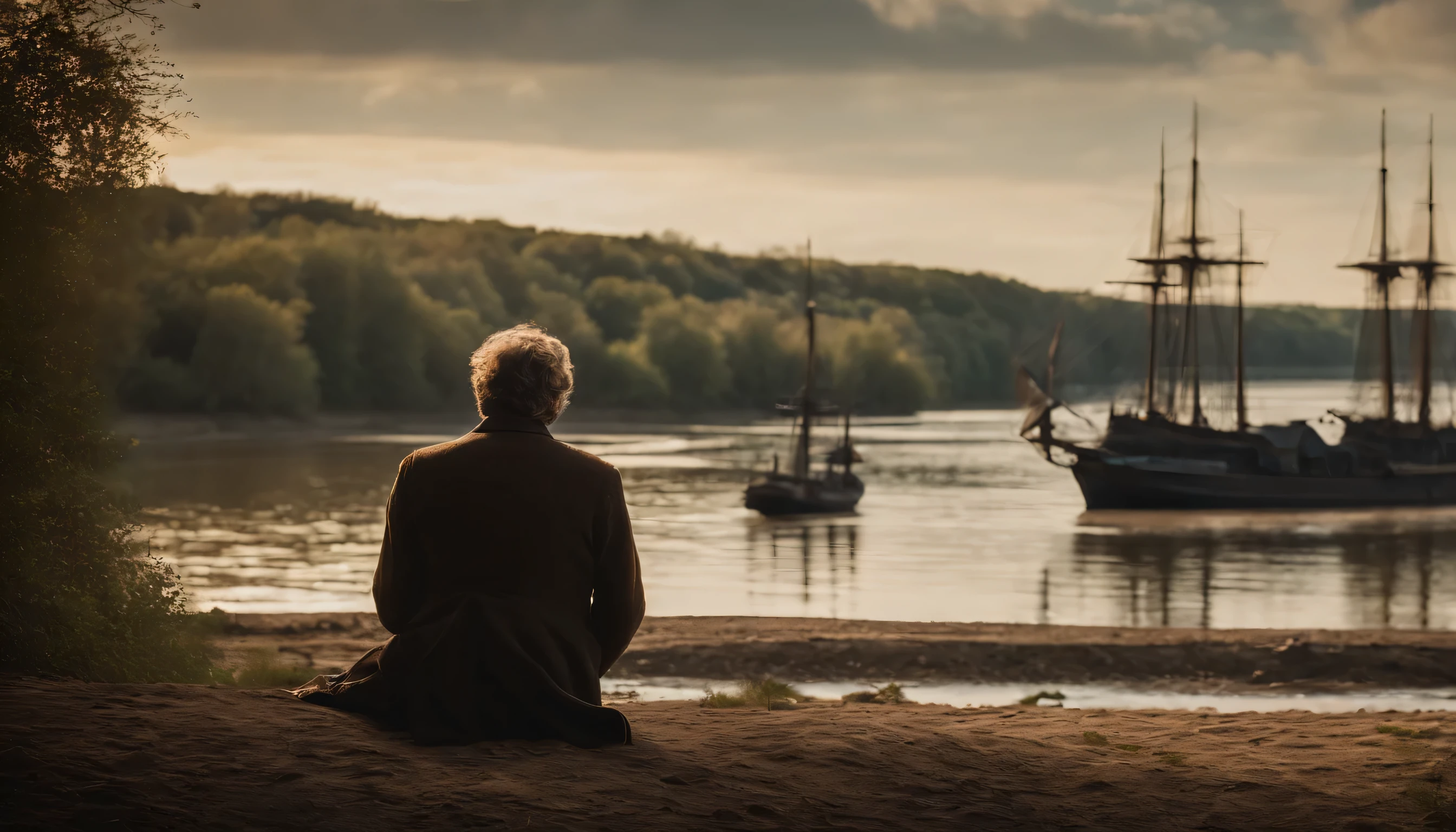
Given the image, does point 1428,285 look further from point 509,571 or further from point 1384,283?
point 509,571

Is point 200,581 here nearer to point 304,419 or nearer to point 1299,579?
point 1299,579

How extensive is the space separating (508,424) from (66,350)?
3945 mm

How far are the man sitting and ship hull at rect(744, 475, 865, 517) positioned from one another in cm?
3625

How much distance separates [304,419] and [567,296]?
2127 inches

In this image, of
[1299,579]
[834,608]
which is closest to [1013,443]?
[1299,579]

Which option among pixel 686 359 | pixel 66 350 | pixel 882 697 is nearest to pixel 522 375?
pixel 66 350

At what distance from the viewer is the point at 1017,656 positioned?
1460cm

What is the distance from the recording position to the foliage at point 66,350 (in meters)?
6.99

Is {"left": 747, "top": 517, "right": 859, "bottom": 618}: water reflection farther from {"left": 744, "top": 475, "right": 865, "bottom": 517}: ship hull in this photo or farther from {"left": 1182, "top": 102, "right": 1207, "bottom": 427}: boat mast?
{"left": 1182, "top": 102, "right": 1207, "bottom": 427}: boat mast

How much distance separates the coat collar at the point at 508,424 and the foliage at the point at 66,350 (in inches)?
122

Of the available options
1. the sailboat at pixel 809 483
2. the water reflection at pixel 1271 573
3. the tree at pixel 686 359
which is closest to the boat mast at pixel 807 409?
the sailboat at pixel 809 483

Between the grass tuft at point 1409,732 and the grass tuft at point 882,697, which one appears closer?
the grass tuft at point 1409,732

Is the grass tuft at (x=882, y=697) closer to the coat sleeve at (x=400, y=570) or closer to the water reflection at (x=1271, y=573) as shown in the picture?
the coat sleeve at (x=400, y=570)

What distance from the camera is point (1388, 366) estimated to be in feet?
199
